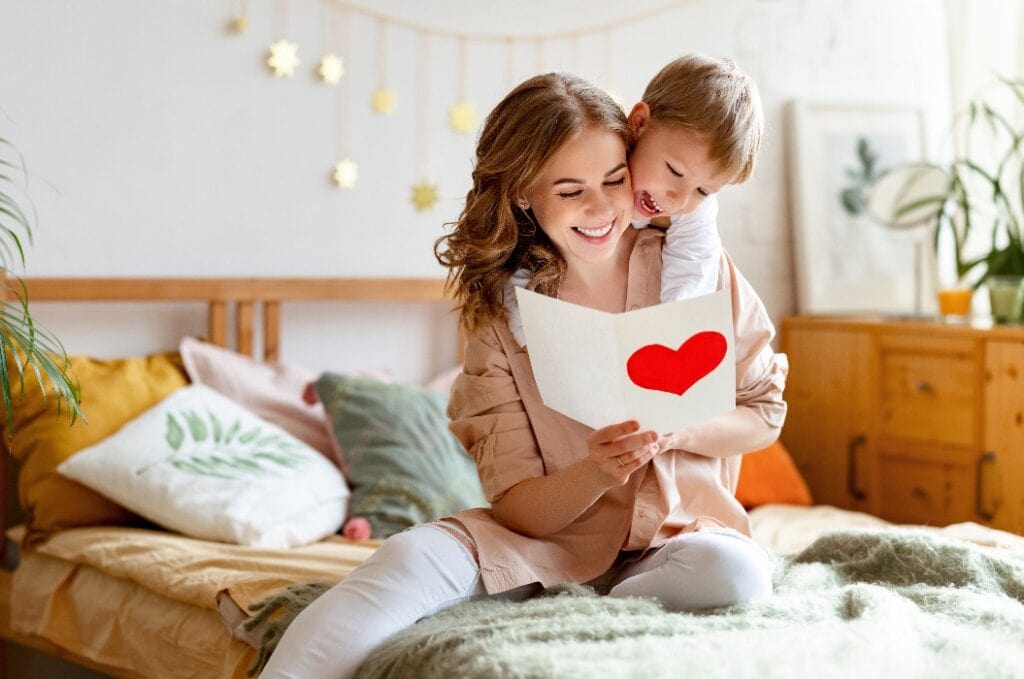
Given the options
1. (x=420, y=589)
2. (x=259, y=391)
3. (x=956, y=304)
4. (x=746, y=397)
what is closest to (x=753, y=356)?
(x=746, y=397)

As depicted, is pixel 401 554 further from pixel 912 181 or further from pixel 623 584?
pixel 912 181

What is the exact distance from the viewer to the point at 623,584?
1486 millimetres

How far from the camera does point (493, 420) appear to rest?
5.31 ft

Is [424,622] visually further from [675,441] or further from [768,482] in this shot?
[768,482]

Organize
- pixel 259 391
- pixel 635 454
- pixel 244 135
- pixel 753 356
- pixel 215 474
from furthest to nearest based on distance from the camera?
1. pixel 244 135
2. pixel 259 391
3. pixel 215 474
4. pixel 753 356
5. pixel 635 454

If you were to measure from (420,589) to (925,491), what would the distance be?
1805mm

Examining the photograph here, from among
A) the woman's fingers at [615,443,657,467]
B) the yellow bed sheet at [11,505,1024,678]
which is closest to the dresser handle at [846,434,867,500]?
the yellow bed sheet at [11,505,1024,678]

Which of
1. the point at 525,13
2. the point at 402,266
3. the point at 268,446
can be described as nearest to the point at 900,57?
the point at 525,13

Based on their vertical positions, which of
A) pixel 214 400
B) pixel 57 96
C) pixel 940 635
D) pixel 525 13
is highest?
pixel 525 13

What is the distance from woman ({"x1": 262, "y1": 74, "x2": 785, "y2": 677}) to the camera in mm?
1446

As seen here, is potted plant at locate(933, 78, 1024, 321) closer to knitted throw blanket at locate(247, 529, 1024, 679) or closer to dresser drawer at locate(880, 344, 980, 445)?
dresser drawer at locate(880, 344, 980, 445)

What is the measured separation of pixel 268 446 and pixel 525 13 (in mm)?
1248

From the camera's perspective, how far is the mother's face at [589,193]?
5.10 feet

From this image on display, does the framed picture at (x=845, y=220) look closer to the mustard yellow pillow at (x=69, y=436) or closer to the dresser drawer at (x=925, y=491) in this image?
the dresser drawer at (x=925, y=491)
